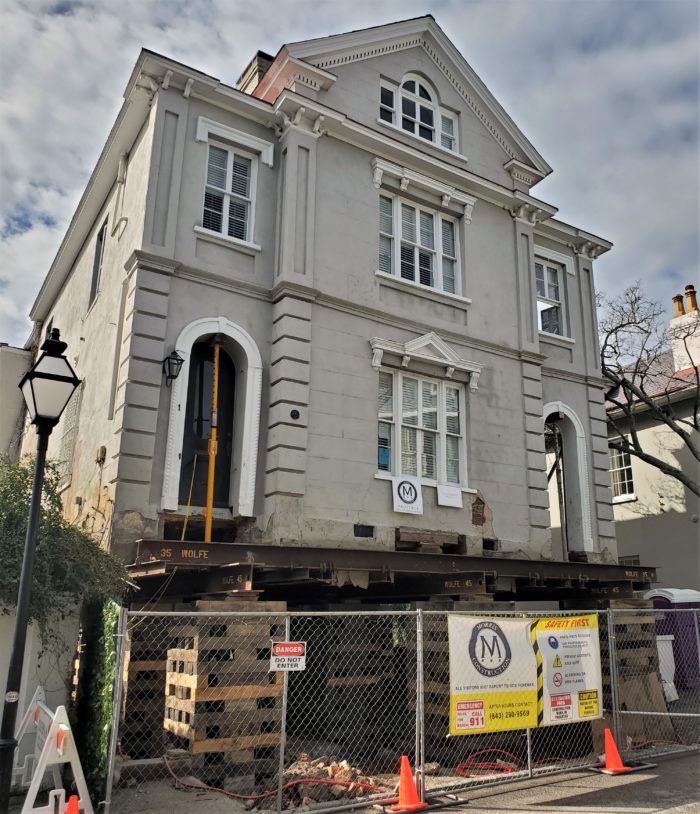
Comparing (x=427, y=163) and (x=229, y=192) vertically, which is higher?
(x=427, y=163)

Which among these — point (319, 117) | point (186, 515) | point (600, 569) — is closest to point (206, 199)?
point (319, 117)

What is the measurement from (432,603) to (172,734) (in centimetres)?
456

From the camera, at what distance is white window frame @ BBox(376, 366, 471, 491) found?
13.9 meters

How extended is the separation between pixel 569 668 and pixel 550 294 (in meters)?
11.3

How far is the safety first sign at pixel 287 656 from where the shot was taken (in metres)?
7.61

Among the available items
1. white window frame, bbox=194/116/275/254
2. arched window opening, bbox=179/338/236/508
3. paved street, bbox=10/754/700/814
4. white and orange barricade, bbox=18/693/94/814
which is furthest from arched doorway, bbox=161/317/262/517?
white and orange barricade, bbox=18/693/94/814

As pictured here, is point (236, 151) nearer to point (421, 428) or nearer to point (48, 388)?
point (421, 428)

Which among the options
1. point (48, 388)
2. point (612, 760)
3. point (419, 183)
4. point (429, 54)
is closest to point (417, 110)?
point (429, 54)

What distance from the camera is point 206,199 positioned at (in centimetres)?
1365

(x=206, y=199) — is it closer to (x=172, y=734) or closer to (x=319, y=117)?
(x=319, y=117)

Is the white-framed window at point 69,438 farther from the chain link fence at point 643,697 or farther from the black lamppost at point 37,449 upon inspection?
the chain link fence at point 643,697

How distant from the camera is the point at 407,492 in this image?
1366cm

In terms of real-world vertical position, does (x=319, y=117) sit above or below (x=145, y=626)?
above

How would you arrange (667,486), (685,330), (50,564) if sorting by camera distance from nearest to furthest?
(50,564), (667,486), (685,330)
